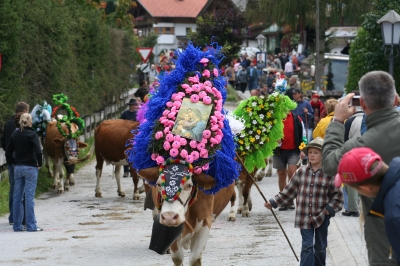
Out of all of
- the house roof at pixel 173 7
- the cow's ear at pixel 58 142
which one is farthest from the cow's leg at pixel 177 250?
the house roof at pixel 173 7

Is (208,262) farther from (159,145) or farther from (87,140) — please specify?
(87,140)

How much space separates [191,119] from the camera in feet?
29.8

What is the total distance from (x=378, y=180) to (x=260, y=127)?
31.9 feet

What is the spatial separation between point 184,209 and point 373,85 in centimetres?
356

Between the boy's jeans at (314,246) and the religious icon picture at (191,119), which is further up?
the religious icon picture at (191,119)

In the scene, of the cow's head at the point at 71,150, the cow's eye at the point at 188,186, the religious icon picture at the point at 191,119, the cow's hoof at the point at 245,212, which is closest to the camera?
the cow's eye at the point at 188,186

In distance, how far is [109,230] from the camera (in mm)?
13625

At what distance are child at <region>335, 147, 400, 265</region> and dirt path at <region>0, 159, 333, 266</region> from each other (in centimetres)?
567

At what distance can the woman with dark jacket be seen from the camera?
13.5 metres

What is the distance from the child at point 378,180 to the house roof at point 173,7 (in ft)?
328

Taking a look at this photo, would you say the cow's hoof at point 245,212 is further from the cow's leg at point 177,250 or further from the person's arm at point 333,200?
the person's arm at point 333,200

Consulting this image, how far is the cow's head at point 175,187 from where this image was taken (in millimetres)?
8109

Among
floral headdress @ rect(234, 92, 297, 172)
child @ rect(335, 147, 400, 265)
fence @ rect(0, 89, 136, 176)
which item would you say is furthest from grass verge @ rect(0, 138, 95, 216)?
child @ rect(335, 147, 400, 265)

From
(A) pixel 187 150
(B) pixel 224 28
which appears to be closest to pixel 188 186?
(A) pixel 187 150
